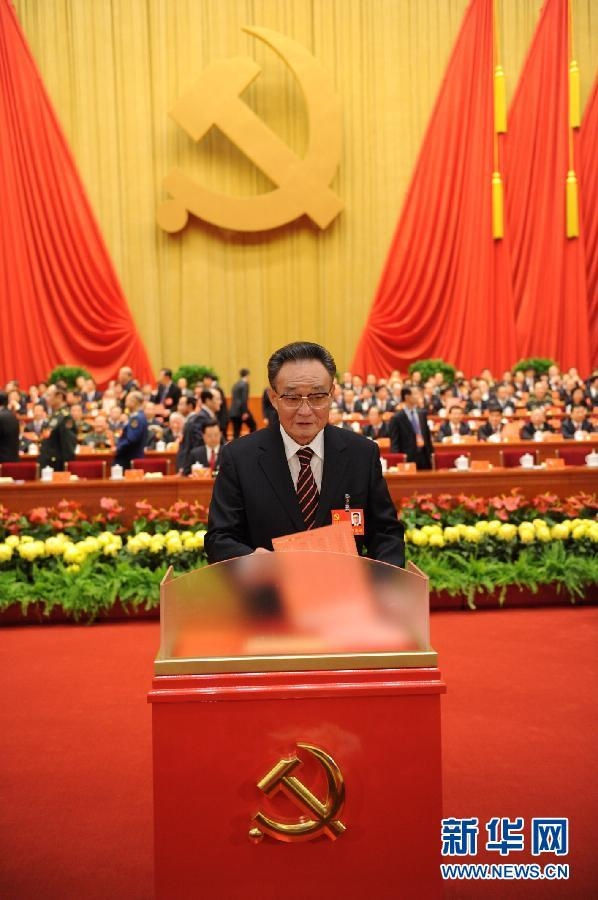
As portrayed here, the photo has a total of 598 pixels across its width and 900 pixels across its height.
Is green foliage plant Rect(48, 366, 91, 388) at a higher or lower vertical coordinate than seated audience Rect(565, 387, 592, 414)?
higher

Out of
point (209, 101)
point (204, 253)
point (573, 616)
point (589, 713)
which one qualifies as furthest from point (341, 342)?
point (589, 713)

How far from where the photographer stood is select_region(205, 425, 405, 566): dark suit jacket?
1.87 m

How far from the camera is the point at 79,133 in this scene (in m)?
14.5

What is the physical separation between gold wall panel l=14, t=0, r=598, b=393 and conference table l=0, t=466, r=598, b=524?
A: 31.1 ft

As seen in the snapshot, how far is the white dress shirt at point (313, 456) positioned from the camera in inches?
75.9

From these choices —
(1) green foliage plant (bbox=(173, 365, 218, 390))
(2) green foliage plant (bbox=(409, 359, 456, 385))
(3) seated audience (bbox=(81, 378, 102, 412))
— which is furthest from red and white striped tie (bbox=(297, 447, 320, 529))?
(1) green foliage plant (bbox=(173, 365, 218, 390))

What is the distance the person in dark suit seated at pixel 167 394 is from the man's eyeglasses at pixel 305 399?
10.0 meters

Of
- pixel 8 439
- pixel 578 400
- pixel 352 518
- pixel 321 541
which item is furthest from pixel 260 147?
pixel 321 541

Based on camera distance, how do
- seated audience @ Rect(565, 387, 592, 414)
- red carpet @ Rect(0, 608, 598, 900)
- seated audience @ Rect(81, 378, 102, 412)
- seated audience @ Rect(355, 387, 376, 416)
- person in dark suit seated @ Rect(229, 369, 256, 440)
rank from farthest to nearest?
1. seated audience @ Rect(81, 378, 102, 412)
2. person in dark suit seated @ Rect(229, 369, 256, 440)
3. seated audience @ Rect(355, 387, 376, 416)
4. seated audience @ Rect(565, 387, 592, 414)
5. red carpet @ Rect(0, 608, 598, 900)

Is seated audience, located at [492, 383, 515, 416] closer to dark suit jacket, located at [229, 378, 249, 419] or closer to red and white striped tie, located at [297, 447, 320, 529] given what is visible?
dark suit jacket, located at [229, 378, 249, 419]

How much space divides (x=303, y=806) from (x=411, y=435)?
6.55 m

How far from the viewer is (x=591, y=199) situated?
14.7m

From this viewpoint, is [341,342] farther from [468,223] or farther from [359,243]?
[468,223]

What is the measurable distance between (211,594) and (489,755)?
178 centimetres
